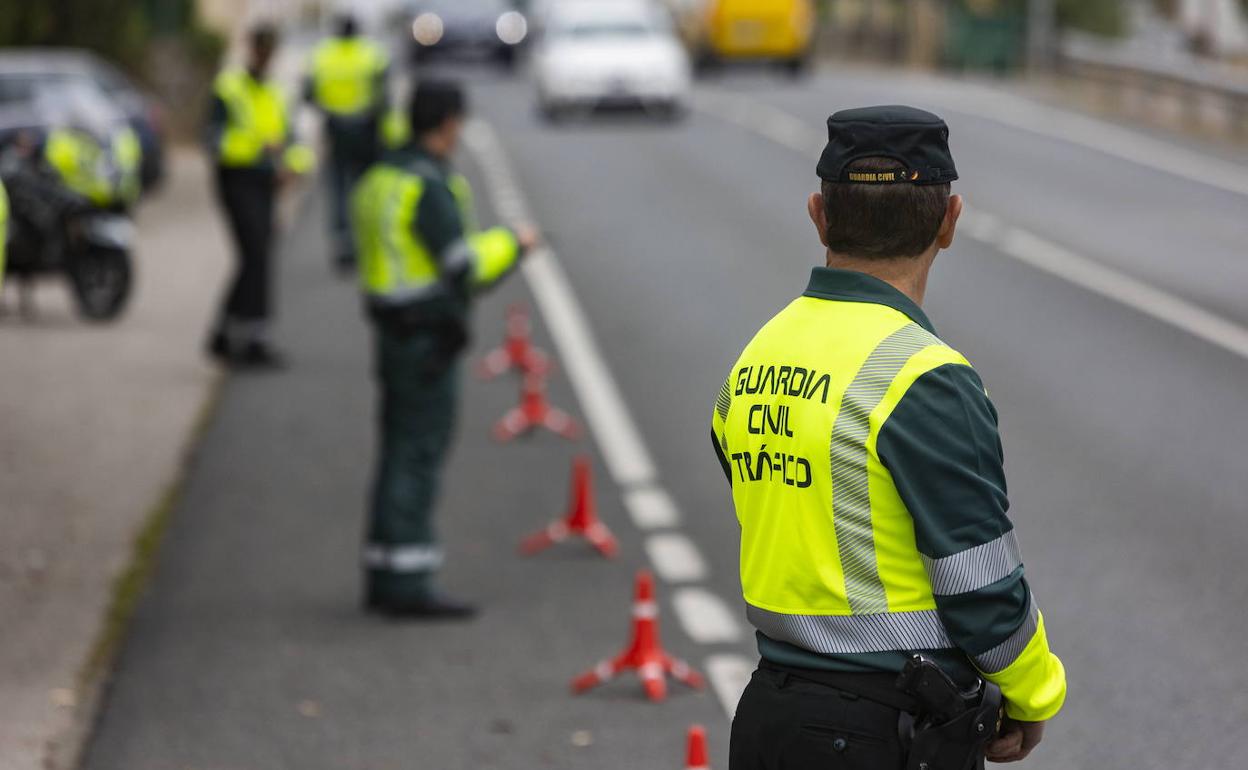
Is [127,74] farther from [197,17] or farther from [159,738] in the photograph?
[159,738]

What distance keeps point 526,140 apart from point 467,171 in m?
4.44

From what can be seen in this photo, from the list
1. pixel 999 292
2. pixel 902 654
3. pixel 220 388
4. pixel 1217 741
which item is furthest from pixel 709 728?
pixel 999 292

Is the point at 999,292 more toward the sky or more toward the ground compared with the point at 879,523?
more toward the ground

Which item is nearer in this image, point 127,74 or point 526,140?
point 526,140

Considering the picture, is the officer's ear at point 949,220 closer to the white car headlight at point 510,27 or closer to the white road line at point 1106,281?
the white road line at point 1106,281

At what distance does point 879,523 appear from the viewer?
369 centimetres

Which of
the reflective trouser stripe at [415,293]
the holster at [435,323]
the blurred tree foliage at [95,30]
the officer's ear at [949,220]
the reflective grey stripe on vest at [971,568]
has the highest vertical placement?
the officer's ear at [949,220]

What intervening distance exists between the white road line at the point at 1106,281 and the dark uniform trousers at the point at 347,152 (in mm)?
5703

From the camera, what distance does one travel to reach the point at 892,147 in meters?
3.72

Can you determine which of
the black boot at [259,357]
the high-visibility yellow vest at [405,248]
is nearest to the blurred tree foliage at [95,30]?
the black boot at [259,357]

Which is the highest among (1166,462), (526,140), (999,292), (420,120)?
(420,120)

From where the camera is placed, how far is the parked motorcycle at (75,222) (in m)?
16.8

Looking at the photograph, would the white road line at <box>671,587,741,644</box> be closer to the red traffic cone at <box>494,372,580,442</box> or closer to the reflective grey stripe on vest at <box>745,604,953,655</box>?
the red traffic cone at <box>494,372,580,442</box>

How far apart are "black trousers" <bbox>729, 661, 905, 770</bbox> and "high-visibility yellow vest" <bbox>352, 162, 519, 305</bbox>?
185 inches
